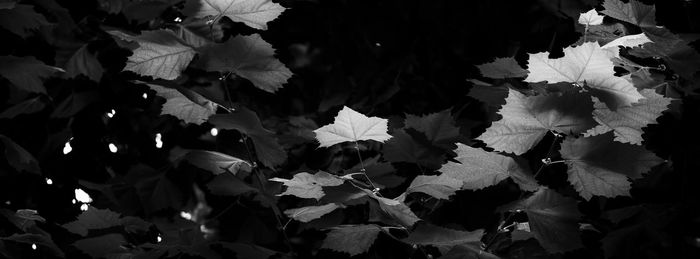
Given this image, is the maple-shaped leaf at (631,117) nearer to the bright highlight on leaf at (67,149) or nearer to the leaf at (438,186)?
the leaf at (438,186)

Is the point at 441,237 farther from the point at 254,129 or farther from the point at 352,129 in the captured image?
the point at 254,129

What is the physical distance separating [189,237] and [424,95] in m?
1.14

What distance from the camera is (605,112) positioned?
1.16 metres

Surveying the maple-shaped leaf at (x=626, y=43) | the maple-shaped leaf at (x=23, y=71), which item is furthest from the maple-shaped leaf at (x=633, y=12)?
the maple-shaped leaf at (x=23, y=71)

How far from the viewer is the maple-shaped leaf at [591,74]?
1.11 meters

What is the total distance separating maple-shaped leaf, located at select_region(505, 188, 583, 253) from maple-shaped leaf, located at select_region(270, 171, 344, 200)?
0.98 feet

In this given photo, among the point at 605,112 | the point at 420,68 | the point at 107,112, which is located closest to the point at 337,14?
the point at 420,68

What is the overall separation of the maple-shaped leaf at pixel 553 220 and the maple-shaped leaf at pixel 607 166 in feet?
0.13

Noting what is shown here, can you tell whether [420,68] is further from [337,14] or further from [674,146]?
[674,146]

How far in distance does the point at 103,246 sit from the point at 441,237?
2.27ft

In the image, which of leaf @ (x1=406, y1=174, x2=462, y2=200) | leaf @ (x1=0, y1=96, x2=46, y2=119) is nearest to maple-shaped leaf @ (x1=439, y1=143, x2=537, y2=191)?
leaf @ (x1=406, y1=174, x2=462, y2=200)

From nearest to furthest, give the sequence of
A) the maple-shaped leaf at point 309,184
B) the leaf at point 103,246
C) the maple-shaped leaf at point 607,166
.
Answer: the maple-shaped leaf at point 607,166
the maple-shaped leaf at point 309,184
the leaf at point 103,246

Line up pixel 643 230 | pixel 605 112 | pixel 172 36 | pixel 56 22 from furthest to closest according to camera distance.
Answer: pixel 56 22 → pixel 643 230 → pixel 172 36 → pixel 605 112

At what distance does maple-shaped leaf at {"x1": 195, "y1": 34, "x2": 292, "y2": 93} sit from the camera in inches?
48.4
